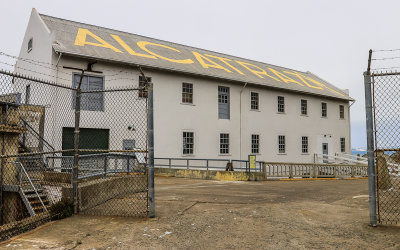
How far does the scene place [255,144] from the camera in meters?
24.3

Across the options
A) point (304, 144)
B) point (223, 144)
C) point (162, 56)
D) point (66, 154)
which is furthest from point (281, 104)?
point (66, 154)

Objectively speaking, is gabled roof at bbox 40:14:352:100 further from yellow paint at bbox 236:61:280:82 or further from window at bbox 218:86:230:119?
window at bbox 218:86:230:119

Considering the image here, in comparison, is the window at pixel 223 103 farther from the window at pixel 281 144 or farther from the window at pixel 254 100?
the window at pixel 281 144

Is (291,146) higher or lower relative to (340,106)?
Answer: lower

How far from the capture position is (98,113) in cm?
1720

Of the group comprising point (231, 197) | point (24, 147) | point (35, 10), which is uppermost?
point (35, 10)

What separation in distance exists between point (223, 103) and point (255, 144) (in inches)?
167

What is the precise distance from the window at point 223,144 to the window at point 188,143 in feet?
7.89

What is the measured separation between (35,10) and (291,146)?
71.2 feet

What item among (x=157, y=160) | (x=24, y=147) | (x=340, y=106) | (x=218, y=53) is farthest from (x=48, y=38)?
(x=340, y=106)

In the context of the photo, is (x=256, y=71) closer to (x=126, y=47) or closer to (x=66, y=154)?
(x=126, y=47)

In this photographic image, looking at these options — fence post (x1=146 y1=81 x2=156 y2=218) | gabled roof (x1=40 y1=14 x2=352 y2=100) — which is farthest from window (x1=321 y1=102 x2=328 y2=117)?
fence post (x1=146 y1=81 x2=156 y2=218)

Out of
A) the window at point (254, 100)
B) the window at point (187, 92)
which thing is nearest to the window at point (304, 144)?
the window at point (254, 100)

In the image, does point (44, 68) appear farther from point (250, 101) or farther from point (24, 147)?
point (250, 101)
